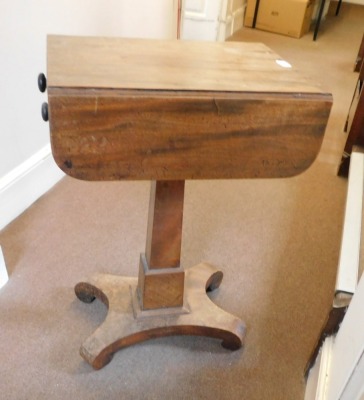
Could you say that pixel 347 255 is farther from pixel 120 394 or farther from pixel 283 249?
pixel 120 394

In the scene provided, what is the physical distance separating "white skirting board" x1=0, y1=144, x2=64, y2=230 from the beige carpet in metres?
0.04

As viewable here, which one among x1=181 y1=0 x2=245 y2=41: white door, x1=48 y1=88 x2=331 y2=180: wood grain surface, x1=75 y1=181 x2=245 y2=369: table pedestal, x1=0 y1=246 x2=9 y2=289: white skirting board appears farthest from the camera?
x1=181 y1=0 x2=245 y2=41: white door

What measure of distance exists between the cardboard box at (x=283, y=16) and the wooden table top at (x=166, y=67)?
3.40 m

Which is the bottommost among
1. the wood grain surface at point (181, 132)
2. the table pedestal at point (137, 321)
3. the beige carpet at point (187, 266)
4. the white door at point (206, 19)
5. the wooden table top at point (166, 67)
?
the beige carpet at point (187, 266)

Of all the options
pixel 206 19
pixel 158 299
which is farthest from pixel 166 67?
pixel 206 19

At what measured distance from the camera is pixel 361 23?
4.88 meters

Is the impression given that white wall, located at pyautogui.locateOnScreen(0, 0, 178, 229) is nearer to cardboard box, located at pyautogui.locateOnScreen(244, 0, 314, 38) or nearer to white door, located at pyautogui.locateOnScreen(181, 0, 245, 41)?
white door, located at pyautogui.locateOnScreen(181, 0, 245, 41)

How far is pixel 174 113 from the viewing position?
77 cm

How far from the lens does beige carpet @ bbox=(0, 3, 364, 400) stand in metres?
1.11

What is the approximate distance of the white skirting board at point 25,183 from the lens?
1541 mm

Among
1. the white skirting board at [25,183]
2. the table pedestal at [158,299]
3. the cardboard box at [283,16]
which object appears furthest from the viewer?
the cardboard box at [283,16]

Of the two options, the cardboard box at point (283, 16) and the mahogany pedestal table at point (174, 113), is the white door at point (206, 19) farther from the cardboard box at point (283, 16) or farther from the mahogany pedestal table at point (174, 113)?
the mahogany pedestal table at point (174, 113)

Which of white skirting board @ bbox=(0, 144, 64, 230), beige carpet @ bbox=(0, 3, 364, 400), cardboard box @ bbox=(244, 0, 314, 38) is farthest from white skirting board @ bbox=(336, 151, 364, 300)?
cardboard box @ bbox=(244, 0, 314, 38)

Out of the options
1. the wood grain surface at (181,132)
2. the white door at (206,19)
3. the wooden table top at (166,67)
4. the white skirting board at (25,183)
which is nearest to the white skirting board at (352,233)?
the wood grain surface at (181,132)
